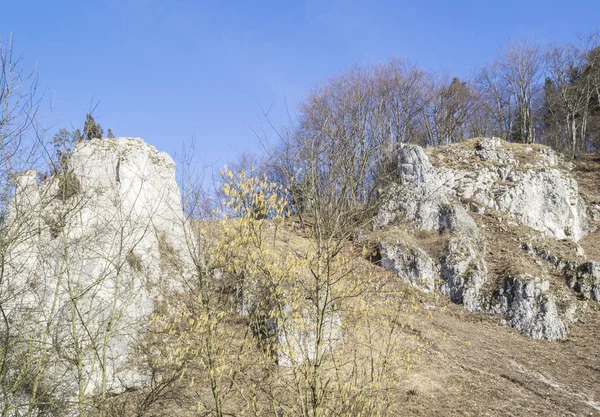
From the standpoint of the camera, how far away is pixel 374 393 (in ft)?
17.3

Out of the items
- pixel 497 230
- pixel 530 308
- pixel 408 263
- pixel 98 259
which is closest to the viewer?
pixel 98 259

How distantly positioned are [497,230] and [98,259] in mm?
16466

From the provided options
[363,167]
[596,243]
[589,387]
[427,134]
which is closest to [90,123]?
[363,167]

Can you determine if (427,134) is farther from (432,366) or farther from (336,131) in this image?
(336,131)

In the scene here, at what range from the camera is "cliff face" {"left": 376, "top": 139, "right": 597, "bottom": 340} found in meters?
14.1

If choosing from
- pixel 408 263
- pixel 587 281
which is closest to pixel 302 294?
pixel 408 263

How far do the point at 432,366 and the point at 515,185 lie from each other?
44.0 ft

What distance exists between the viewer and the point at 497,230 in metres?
17.9

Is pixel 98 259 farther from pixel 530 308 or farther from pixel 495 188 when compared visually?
pixel 495 188

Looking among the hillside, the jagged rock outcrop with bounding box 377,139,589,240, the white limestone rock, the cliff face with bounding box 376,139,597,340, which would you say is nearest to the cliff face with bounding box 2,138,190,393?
the hillside

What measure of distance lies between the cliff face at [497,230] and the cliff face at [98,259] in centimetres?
744

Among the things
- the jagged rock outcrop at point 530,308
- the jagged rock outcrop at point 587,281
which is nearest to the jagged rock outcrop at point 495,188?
the jagged rock outcrop at point 587,281

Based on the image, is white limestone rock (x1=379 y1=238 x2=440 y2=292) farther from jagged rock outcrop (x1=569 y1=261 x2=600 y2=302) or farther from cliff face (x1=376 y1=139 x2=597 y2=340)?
jagged rock outcrop (x1=569 y1=261 x2=600 y2=302)

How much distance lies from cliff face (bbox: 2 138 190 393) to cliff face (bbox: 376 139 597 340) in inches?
293
